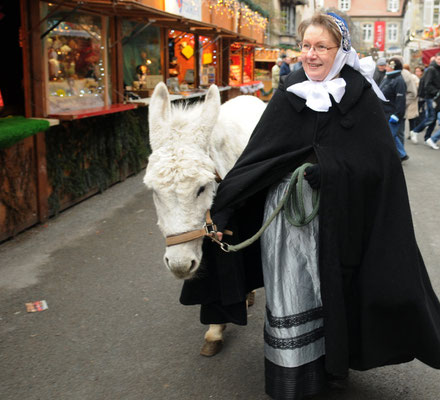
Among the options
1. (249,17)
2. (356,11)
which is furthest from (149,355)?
(356,11)

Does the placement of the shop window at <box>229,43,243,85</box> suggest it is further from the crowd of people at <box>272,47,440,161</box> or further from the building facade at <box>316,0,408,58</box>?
the building facade at <box>316,0,408,58</box>

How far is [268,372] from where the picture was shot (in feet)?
9.14

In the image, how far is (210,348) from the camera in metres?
3.67

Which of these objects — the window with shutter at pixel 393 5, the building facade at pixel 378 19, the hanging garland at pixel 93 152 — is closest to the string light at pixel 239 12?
the hanging garland at pixel 93 152

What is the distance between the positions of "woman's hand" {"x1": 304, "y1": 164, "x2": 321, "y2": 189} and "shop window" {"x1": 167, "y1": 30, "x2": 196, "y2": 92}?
931 cm

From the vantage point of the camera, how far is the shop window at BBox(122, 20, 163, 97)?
31.2 ft

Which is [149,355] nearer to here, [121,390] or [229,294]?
[121,390]

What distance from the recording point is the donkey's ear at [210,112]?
2.96 metres

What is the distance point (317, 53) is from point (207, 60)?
44.9 feet

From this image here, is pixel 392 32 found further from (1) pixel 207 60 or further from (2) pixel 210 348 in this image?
(2) pixel 210 348

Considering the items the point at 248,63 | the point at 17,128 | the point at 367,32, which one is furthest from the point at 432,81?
the point at 367,32

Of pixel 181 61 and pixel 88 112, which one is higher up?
pixel 181 61

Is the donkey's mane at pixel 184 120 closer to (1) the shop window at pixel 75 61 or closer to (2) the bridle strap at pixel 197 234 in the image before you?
(2) the bridle strap at pixel 197 234

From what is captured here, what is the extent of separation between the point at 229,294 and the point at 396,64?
8.23 metres
